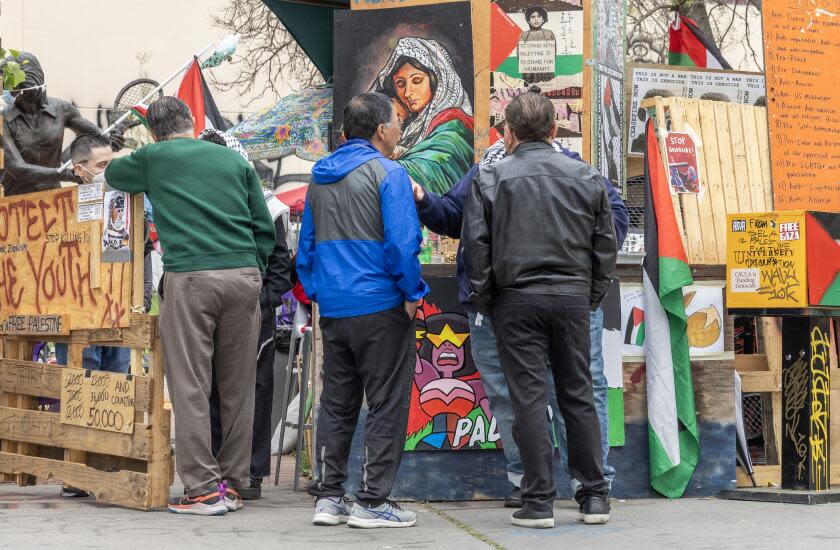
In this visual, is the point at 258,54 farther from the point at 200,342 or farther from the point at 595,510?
the point at 595,510

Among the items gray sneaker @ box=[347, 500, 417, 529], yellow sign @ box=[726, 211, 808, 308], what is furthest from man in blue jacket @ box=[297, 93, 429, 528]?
yellow sign @ box=[726, 211, 808, 308]

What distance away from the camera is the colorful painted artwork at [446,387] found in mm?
6391

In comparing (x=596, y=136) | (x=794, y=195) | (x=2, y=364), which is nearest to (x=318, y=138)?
(x=596, y=136)

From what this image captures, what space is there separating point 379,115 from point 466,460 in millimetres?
1881

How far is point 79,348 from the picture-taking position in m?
6.46

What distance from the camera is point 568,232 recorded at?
5500mm

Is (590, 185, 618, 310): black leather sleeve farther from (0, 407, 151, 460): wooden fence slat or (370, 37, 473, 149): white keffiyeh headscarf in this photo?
(0, 407, 151, 460): wooden fence slat

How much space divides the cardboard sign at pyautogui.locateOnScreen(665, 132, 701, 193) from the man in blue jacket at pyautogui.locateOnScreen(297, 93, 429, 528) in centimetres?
192

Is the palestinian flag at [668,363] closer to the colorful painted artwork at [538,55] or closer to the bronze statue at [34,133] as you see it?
the colorful painted artwork at [538,55]

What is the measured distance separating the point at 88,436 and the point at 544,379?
2.37 meters

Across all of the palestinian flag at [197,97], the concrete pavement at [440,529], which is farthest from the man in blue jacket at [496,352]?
the palestinian flag at [197,97]

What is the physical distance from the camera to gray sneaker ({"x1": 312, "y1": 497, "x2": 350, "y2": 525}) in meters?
5.56

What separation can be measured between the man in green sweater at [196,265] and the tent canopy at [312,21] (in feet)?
9.13

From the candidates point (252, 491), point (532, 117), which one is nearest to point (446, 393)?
point (252, 491)
